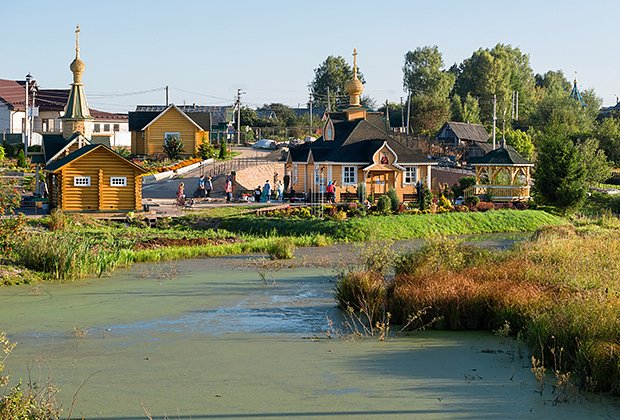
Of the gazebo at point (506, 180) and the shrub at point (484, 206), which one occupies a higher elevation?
the gazebo at point (506, 180)

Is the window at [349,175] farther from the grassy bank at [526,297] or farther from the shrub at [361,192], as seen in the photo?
the grassy bank at [526,297]

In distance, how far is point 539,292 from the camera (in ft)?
51.3

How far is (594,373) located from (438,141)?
238ft

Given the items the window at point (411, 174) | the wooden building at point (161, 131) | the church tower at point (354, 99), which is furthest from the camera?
the wooden building at point (161, 131)

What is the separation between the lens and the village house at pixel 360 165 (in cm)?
4594

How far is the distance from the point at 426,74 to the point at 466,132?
75.0 feet

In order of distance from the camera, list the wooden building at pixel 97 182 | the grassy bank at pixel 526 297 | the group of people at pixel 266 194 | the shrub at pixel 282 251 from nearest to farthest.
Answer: the grassy bank at pixel 526 297, the shrub at pixel 282 251, the wooden building at pixel 97 182, the group of people at pixel 266 194

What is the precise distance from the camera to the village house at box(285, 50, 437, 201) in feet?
151

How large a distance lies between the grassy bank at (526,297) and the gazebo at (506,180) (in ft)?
80.5

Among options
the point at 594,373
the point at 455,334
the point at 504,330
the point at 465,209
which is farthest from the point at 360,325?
the point at 465,209

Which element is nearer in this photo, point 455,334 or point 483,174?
point 455,334

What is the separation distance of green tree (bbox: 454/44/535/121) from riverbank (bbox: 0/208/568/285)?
212 ft

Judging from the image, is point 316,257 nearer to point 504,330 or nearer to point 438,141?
point 504,330

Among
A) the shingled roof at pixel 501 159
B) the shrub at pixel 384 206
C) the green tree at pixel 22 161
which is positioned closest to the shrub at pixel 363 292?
the shrub at pixel 384 206
